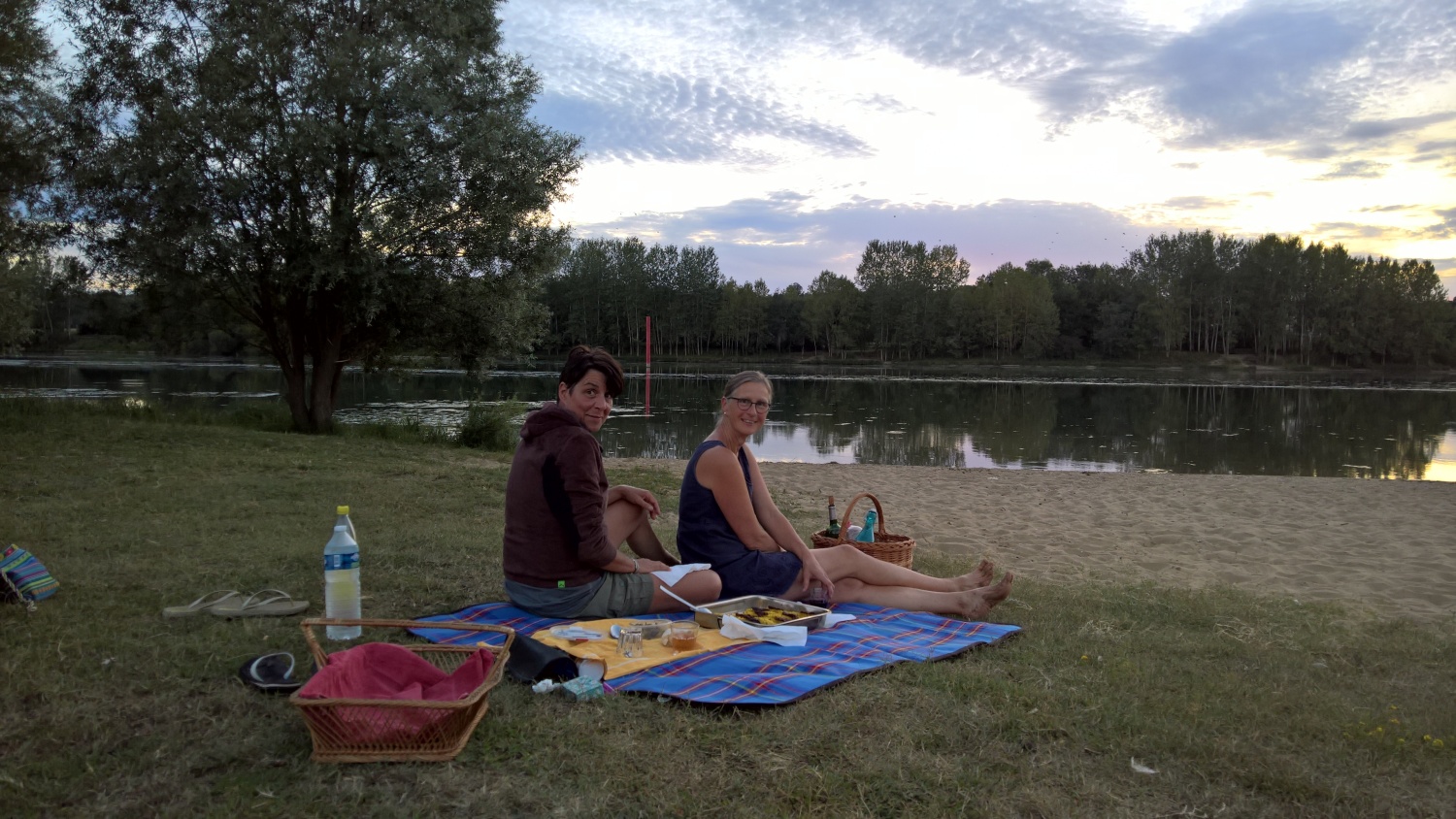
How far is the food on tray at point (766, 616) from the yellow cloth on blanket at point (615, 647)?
17 centimetres

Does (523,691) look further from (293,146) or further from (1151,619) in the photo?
(293,146)

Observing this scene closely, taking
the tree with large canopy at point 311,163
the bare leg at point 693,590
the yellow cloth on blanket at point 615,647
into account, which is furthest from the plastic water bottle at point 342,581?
the tree with large canopy at point 311,163

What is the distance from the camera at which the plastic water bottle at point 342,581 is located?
4207 millimetres

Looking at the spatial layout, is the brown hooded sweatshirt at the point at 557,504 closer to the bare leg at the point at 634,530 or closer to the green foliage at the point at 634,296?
the bare leg at the point at 634,530

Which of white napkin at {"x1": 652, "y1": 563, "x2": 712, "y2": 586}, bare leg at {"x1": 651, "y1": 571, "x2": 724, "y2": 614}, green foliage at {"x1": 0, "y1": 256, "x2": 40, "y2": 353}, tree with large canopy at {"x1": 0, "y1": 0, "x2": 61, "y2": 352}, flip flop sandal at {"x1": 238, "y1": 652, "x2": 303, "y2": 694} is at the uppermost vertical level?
tree with large canopy at {"x1": 0, "y1": 0, "x2": 61, "y2": 352}

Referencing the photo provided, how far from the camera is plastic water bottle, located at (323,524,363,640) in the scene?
4207 mm

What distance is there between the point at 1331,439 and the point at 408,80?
22.4 metres

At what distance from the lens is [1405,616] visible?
6125mm

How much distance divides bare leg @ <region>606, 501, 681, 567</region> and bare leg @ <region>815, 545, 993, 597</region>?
35.6 inches

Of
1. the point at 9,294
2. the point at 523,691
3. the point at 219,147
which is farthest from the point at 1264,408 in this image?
the point at 9,294

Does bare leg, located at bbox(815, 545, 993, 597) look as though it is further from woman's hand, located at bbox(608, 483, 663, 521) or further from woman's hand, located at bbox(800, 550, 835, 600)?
woman's hand, located at bbox(608, 483, 663, 521)

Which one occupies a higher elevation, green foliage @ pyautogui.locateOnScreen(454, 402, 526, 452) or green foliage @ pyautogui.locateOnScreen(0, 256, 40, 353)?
green foliage @ pyautogui.locateOnScreen(0, 256, 40, 353)

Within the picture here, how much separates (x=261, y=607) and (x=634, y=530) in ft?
6.35

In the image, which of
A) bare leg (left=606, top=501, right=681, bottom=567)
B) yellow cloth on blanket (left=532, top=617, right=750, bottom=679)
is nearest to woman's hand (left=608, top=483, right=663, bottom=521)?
bare leg (left=606, top=501, right=681, bottom=567)
